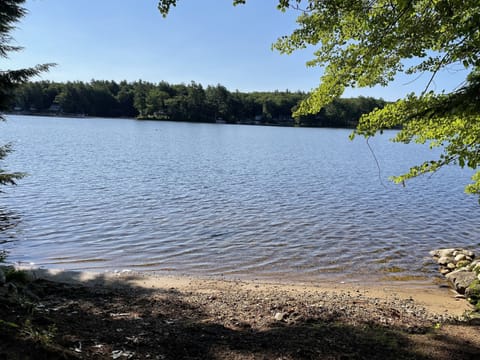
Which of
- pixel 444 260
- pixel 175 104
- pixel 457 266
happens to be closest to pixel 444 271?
pixel 457 266

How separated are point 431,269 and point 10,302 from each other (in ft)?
37.8

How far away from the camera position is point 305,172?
1227 inches

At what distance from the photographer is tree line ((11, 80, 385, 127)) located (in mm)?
148125

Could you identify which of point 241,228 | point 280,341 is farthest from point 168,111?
point 280,341

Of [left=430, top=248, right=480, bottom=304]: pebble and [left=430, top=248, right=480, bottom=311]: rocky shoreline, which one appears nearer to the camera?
[left=430, top=248, right=480, bottom=311]: rocky shoreline

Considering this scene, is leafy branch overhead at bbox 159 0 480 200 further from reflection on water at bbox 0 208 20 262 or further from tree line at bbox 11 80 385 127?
tree line at bbox 11 80 385 127

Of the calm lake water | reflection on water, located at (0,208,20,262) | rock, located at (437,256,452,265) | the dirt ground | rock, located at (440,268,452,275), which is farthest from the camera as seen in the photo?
reflection on water, located at (0,208,20,262)

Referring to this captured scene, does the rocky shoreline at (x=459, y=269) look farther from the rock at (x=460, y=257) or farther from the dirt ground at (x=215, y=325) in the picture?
Result: the dirt ground at (x=215, y=325)

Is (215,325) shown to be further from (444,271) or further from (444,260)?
(444,260)

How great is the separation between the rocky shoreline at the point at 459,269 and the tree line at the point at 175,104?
5141 inches

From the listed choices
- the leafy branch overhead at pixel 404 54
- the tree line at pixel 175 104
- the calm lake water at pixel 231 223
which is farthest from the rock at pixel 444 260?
the tree line at pixel 175 104

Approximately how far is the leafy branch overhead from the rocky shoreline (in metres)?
4.30

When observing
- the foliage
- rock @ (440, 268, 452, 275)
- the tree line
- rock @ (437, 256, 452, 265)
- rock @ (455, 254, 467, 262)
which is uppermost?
the tree line

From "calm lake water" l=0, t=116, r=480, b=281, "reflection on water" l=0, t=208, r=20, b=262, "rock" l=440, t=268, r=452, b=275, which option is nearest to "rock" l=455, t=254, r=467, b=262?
"rock" l=440, t=268, r=452, b=275
